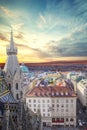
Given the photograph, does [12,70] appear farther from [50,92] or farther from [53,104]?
[53,104]

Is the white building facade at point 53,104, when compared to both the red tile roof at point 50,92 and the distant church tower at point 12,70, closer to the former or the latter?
the red tile roof at point 50,92

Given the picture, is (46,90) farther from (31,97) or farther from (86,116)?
(86,116)

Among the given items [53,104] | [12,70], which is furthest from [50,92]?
[12,70]

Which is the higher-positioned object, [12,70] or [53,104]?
[12,70]

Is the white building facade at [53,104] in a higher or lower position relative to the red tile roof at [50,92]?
lower

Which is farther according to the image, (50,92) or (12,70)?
(50,92)

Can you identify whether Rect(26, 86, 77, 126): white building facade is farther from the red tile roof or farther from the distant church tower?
Answer: the distant church tower

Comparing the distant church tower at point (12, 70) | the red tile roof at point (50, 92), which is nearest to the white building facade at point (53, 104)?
the red tile roof at point (50, 92)

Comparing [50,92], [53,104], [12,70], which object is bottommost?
[53,104]

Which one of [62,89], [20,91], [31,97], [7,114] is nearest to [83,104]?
[62,89]
